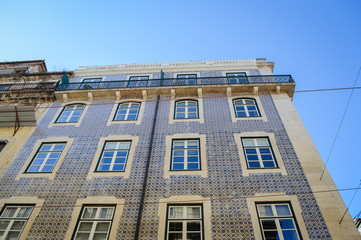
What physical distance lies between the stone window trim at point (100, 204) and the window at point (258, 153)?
4.73m

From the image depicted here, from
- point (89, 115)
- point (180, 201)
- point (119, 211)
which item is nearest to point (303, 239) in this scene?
point (180, 201)

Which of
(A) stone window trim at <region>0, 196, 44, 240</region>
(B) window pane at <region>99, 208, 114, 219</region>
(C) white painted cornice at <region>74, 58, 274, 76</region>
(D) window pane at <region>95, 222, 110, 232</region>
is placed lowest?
(D) window pane at <region>95, 222, 110, 232</region>

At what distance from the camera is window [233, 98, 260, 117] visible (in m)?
11.9

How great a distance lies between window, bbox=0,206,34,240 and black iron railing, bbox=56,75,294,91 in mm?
7426

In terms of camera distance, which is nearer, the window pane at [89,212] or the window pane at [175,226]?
the window pane at [175,226]

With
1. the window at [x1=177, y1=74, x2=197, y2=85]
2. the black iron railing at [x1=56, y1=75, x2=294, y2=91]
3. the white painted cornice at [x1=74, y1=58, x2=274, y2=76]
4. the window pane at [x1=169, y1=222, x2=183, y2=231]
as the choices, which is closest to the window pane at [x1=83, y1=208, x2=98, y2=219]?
the window pane at [x1=169, y1=222, x2=183, y2=231]

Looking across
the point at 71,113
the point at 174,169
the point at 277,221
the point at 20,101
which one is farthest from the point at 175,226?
the point at 20,101

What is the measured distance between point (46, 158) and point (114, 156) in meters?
2.79

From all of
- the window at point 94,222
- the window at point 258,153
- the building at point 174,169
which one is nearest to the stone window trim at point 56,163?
the building at point 174,169

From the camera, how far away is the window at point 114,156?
31.5 feet

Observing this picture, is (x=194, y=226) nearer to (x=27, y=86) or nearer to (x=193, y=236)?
(x=193, y=236)

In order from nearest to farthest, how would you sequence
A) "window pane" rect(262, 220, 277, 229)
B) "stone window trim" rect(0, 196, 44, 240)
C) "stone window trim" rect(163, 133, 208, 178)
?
"window pane" rect(262, 220, 277, 229), "stone window trim" rect(0, 196, 44, 240), "stone window trim" rect(163, 133, 208, 178)

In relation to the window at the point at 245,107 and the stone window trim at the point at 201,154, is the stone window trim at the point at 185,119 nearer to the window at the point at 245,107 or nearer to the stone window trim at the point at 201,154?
the stone window trim at the point at 201,154

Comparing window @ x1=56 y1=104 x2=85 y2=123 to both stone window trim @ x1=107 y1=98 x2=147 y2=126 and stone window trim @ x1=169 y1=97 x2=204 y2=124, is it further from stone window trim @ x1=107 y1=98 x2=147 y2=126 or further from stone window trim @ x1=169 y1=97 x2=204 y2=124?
stone window trim @ x1=169 y1=97 x2=204 y2=124
